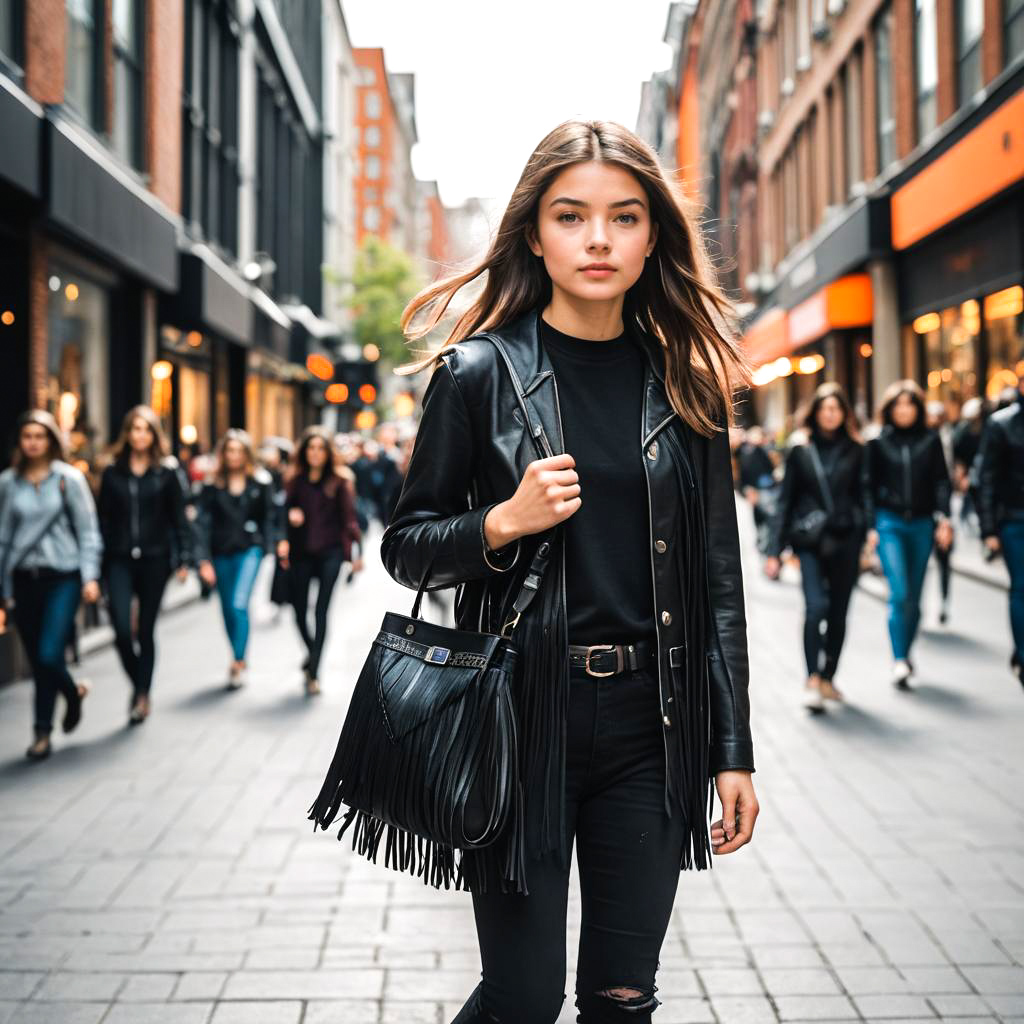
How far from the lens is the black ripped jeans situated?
2258mm

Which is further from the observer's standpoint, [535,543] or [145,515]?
[145,515]

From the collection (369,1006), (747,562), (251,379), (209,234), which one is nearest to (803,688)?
(369,1006)

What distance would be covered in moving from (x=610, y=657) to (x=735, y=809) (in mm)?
380

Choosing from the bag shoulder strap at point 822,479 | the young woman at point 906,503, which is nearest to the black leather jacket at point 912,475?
the young woman at point 906,503

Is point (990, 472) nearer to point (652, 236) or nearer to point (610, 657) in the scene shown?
point (652, 236)

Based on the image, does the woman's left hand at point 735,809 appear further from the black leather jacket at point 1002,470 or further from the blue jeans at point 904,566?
the blue jeans at point 904,566

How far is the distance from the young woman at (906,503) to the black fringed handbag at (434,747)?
7.24 metres

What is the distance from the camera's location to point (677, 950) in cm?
434

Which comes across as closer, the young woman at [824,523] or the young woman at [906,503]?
the young woman at [824,523]

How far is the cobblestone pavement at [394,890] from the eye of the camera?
393 cm

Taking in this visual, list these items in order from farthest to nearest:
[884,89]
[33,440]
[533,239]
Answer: [884,89] → [33,440] → [533,239]

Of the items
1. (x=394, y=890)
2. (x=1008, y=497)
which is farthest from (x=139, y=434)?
(x=1008, y=497)

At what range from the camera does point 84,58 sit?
14117 millimetres

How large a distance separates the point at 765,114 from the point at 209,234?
19.5 metres
